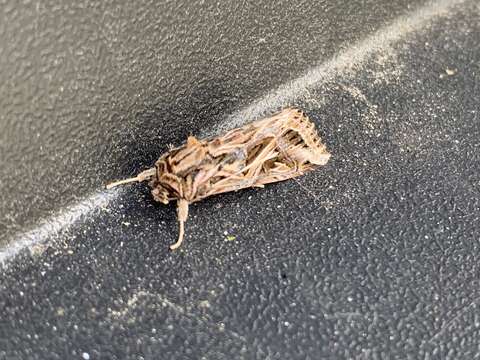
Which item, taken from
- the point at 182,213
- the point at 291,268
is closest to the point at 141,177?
the point at 182,213

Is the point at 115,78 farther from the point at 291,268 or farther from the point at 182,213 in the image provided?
the point at 291,268

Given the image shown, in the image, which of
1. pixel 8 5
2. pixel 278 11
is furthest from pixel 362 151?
pixel 8 5

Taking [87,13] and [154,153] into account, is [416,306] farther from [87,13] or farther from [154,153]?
[87,13]

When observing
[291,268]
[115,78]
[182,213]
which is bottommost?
[291,268]

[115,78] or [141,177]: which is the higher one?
[115,78]

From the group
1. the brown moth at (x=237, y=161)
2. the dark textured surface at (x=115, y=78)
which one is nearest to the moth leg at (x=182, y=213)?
the brown moth at (x=237, y=161)
